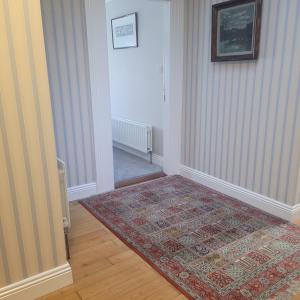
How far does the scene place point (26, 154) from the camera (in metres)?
1.62

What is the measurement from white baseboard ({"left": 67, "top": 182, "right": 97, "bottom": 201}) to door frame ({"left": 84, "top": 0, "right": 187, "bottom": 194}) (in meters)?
A: 0.06

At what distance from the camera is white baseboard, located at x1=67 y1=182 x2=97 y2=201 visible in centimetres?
310

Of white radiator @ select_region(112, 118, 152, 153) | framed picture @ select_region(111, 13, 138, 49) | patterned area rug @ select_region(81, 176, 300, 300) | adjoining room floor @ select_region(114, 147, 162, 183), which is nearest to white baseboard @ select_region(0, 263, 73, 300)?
patterned area rug @ select_region(81, 176, 300, 300)

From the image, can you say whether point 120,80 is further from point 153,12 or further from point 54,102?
point 54,102

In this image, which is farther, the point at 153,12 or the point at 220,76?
the point at 153,12

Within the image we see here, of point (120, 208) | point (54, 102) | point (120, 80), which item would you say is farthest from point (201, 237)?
point (120, 80)

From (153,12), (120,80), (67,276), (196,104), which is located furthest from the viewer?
(120,80)

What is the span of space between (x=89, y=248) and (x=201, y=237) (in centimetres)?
89

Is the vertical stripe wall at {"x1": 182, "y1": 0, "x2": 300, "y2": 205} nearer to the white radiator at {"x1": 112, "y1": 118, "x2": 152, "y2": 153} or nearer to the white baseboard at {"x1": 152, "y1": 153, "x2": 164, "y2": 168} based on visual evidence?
the white baseboard at {"x1": 152, "y1": 153, "x2": 164, "y2": 168}

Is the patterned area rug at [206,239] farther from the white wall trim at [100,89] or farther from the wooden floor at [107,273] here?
the white wall trim at [100,89]

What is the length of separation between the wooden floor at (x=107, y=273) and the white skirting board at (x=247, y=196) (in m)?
1.34

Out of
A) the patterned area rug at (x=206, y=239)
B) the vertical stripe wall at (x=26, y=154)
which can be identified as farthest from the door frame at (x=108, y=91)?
the vertical stripe wall at (x=26, y=154)

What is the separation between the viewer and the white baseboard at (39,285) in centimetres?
172

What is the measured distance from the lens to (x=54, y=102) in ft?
9.30
